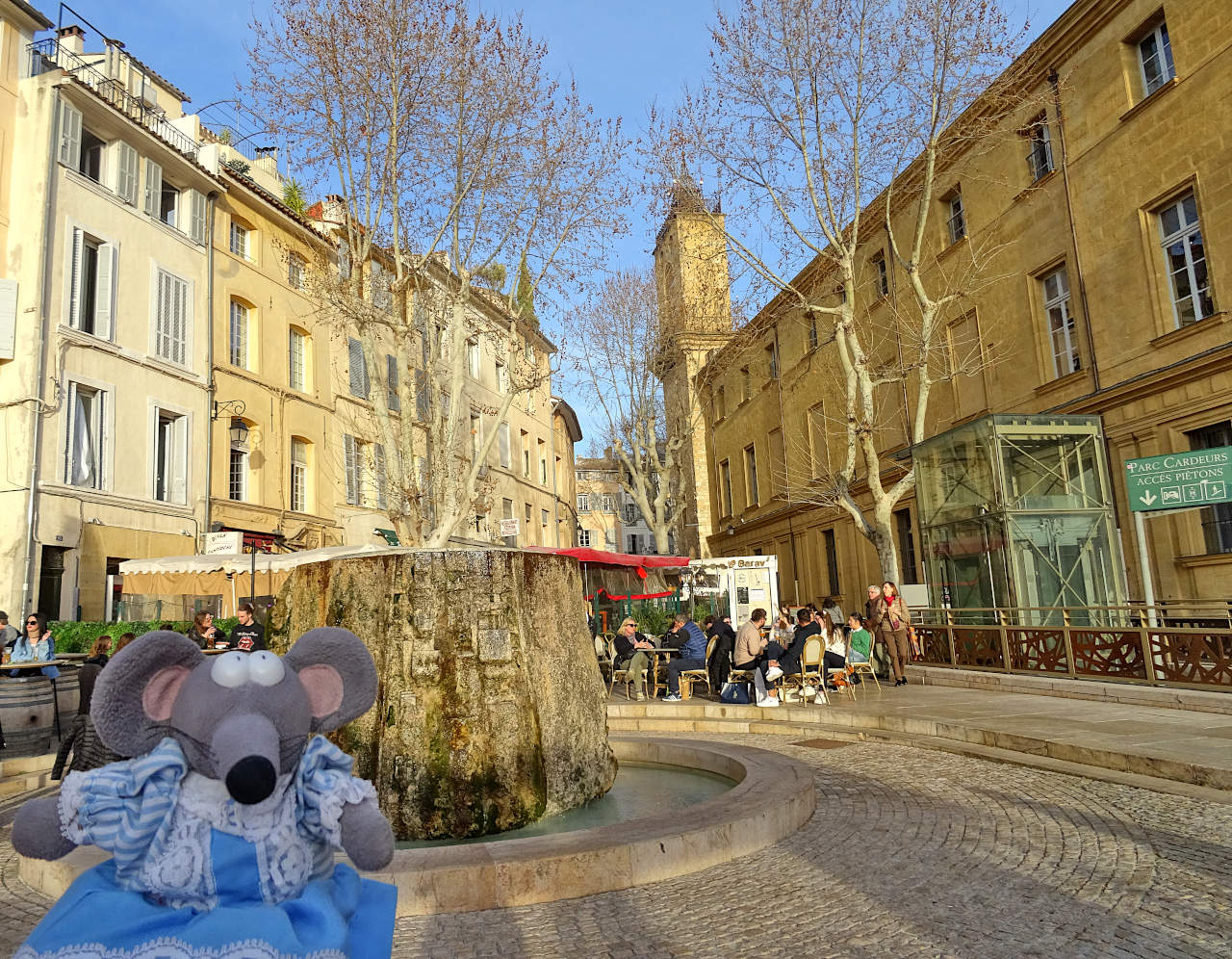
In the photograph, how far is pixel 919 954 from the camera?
342 centimetres

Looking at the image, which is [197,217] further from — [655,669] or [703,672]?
[703,672]

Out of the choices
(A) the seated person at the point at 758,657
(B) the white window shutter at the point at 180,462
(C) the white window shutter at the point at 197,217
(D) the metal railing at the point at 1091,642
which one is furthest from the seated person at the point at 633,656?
(C) the white window shutter at the point at 197,217

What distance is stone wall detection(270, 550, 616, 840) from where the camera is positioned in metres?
5.47

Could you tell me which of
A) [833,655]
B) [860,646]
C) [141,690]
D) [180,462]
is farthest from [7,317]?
[141,690]

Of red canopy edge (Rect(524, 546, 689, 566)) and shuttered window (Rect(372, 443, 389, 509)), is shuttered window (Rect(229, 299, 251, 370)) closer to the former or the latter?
shuttered window (Rect(372, 443, 389, 509))

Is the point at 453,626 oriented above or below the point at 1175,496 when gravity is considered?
below

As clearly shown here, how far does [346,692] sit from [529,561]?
3870 mm

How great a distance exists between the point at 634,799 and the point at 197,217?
61.0 feet

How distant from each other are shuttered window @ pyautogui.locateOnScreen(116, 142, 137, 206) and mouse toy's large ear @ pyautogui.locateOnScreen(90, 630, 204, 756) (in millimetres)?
19207

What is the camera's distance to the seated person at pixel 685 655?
486 inches

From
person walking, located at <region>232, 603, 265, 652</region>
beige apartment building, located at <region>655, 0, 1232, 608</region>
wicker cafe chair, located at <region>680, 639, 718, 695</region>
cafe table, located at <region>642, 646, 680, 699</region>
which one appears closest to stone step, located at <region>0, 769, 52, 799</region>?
person walking, located at <region>232, 603, 265, 652</region>

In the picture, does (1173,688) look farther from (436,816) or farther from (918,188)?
(918,188)

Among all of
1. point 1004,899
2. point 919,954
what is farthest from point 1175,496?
point 919,954

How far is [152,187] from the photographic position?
1894cm
